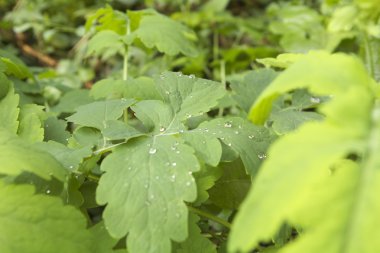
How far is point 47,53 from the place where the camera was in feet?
10.3

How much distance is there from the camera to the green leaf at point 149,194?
0.85 m

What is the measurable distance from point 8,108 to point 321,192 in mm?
953

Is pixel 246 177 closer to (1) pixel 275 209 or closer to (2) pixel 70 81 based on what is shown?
(1) pixel 275 209

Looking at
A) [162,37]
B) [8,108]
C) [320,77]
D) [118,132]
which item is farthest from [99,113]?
[320,77]

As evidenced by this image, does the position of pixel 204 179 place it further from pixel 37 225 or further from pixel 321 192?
pixel 321 192

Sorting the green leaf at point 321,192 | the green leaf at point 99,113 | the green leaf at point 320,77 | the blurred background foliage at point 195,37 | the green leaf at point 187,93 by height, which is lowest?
the blurred background foliage at point 195,37

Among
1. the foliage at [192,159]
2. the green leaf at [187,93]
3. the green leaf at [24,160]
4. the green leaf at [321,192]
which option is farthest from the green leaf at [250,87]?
the green leaf at [321,192]

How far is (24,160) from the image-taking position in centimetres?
81

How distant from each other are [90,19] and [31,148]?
944mm

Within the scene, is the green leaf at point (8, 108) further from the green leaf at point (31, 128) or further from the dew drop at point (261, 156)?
the dew drop at point (261, 156)

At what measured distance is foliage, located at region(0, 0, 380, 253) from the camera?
20.5 inches

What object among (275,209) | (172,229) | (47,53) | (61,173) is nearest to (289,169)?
(275,209)

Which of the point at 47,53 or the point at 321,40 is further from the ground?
the point at 321,40

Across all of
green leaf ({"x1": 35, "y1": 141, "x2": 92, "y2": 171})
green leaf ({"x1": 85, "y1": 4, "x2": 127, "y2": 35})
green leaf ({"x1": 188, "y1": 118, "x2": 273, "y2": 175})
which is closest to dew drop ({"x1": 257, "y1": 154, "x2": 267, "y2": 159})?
green leaf ({"x1": 188, "y1": 118, "x2": 273, "y2": 175})
